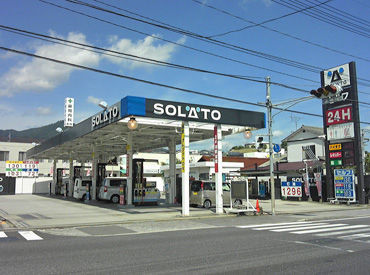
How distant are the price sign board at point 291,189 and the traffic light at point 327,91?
17993 mm

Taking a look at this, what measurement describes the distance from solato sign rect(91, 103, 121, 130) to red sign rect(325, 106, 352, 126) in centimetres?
1899

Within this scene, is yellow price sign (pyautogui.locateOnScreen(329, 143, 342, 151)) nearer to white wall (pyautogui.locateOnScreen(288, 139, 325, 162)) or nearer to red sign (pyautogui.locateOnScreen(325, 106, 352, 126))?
red sign (pyautogui.locateOnScreen(325, 106, 352, 126))

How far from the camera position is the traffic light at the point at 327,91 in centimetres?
1429

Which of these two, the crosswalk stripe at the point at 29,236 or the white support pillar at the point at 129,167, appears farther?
the white support pillar at the point at 129,167

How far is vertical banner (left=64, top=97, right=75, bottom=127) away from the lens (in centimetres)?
3709

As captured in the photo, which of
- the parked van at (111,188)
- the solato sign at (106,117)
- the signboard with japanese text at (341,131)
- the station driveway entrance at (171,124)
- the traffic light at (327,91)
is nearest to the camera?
the traffic light at (327,91)

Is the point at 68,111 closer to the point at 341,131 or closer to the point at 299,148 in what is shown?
the point at 341,131

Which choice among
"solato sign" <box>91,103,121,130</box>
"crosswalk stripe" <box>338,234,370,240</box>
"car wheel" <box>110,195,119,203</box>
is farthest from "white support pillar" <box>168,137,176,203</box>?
"crosswalk stripe" <box>338,234,370,240</box>

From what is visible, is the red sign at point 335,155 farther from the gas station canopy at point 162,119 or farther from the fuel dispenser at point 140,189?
the fuel dispenser at point 140,189

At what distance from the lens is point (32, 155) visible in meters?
39.3

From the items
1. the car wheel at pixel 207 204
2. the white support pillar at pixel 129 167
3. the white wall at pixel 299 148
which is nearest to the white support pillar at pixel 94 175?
the white support pillar at pixel 129 167

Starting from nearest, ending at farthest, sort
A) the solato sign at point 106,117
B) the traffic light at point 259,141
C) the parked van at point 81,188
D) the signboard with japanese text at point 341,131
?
1. the solato sign at point 106,117
2. the traffic light at point 259,141
3. the signboard with japanese text at point 341,131
4. the parked van at point 81,188

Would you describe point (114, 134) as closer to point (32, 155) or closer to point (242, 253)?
point (242, 253)

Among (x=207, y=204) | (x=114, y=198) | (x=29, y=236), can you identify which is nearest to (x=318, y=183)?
(x=207, y=204)
